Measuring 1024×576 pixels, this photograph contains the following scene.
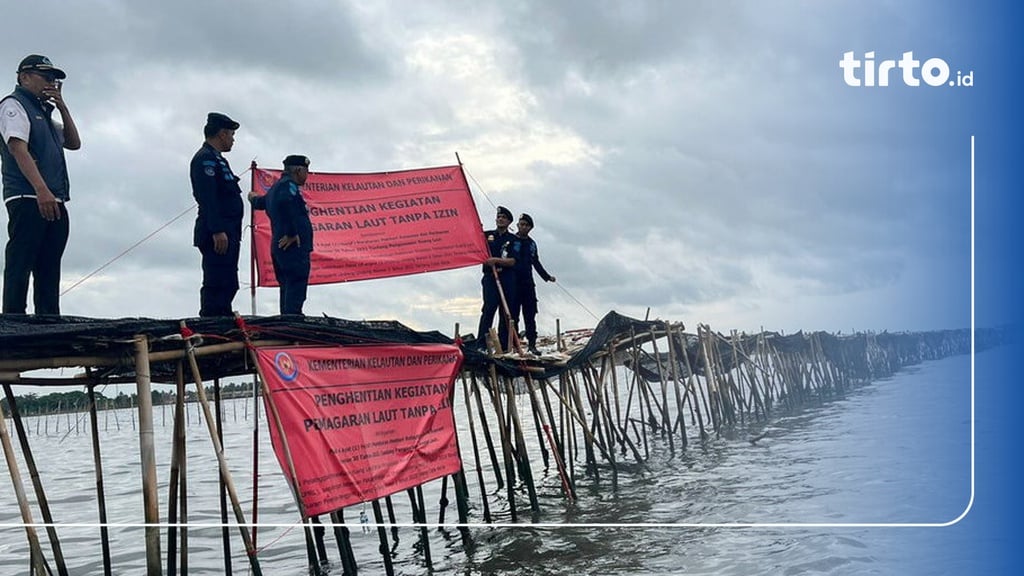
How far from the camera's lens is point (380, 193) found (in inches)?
380

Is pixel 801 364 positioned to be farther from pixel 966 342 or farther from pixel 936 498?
pixel 966 342

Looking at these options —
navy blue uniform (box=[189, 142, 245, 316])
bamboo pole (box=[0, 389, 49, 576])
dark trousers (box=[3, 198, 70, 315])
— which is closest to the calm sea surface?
bamboo pole (box=[0, 389, 49, 576])

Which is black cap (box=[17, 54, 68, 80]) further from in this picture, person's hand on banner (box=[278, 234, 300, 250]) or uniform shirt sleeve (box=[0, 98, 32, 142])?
person's hand on banner (box=[278, 234, 300, 250])

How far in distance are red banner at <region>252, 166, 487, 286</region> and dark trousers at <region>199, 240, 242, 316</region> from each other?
91.9 inches

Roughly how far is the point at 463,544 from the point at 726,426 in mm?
12640

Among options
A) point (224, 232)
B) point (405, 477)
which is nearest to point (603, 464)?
point (405, 477)

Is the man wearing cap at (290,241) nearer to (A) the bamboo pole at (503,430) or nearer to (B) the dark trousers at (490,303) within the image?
(A) the bamboo pole at (503,430)

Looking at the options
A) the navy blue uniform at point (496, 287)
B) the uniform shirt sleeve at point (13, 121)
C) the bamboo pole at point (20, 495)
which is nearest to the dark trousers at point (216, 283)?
the uniform shirt sleeve at point (13, 121)

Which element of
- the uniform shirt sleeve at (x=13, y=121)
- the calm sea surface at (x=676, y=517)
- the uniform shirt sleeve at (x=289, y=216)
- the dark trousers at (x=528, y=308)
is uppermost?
the uniform shirt sleeve at (x=13, y=121)

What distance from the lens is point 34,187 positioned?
5492 mm

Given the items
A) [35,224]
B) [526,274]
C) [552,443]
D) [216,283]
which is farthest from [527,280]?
[35,224]

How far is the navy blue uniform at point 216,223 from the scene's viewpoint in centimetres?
663

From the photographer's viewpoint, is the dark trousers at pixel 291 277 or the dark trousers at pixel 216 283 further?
the dark trousers at pixel 291 277

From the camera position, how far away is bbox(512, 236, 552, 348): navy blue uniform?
11.7m
